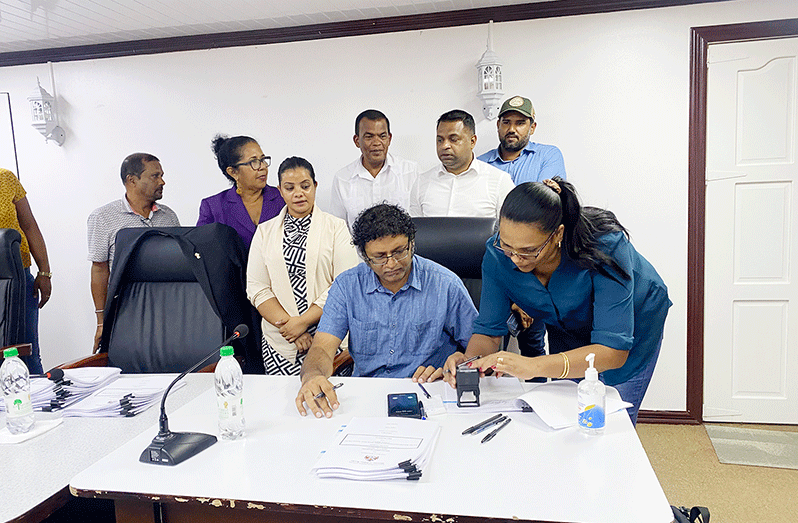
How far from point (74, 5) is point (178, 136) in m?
0.94

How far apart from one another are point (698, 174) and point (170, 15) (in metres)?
3.08

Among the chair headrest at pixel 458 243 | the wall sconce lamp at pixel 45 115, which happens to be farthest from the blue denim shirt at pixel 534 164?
the wall sconce lamp at pixel 45 115

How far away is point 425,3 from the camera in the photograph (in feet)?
9.83

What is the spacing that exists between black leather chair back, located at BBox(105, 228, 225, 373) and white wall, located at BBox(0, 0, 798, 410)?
4.74 feet

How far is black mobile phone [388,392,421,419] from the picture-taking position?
1387 mm

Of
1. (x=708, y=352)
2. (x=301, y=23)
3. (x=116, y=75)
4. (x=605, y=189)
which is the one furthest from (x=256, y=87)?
(x=708, y=352)

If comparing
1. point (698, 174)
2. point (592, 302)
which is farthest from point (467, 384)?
point (698, 174)

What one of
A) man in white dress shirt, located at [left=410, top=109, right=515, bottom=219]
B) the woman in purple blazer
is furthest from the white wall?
the woman in purple blazer

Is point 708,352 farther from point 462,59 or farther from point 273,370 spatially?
point 273,370

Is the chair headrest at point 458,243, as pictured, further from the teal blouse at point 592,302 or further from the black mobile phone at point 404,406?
the black mobile phone at point 404,406

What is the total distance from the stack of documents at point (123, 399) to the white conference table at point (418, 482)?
10.0 inches

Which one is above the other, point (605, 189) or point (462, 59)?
point (462, 59)

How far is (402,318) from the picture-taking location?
1.84 metres

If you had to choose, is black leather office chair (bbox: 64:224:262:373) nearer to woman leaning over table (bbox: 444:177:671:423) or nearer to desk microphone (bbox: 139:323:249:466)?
desk microphone (bbox: 139:323:249:466)
